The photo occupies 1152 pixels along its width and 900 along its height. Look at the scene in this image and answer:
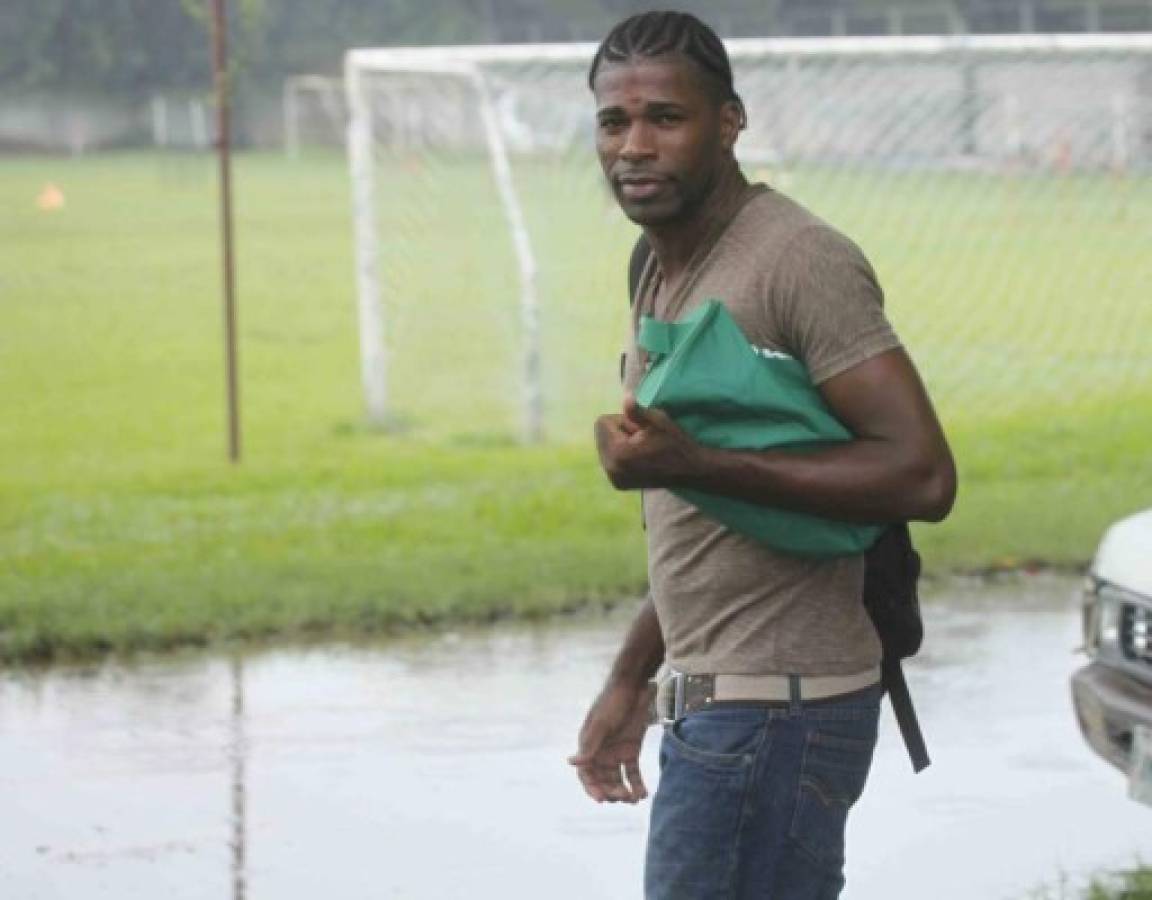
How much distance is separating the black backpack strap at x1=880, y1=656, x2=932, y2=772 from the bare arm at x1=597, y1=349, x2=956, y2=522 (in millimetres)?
305

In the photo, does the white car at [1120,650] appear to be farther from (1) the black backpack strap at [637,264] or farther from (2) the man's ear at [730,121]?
(2) the man's ear at [730,121]

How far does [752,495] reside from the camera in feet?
12.2

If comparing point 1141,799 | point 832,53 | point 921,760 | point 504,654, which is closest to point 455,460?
point 832,53

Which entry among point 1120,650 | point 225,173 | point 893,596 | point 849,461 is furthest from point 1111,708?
point 225,173

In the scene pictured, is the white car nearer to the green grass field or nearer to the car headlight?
the car headlight

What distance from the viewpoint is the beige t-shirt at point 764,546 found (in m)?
3.75

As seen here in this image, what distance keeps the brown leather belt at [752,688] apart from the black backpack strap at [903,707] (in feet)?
0.28

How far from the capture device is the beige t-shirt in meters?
3.75

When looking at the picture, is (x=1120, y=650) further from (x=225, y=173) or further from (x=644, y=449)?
(x=225, y=173)

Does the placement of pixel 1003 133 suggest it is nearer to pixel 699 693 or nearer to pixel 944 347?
pixel 944 347

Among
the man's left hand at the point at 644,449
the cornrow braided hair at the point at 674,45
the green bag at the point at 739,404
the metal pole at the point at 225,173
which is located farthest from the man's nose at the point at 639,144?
the metal pole at the point at 225,173

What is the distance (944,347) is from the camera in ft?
62.6

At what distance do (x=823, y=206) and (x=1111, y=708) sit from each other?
1559 centimetres

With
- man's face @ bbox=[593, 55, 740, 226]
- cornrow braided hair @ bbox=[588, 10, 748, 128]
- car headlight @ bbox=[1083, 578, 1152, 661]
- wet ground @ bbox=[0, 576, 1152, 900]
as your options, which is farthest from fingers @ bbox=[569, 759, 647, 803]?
car headlight @ bbox=[1083, 578, 1152, 661]
